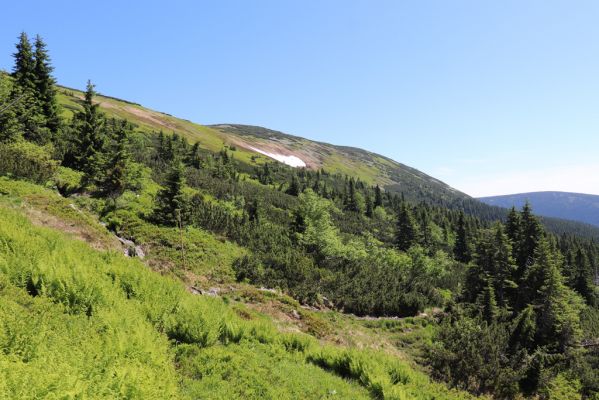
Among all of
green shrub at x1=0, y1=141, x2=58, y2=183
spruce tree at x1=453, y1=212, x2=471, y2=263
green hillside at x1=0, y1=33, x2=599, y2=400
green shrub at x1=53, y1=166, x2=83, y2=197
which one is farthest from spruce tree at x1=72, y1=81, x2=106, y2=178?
spruce tree at x1=453, y1=212, x2=471, y2=263

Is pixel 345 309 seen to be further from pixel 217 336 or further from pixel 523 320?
pixel 217 336

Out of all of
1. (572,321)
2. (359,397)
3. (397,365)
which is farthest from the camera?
(572,321)

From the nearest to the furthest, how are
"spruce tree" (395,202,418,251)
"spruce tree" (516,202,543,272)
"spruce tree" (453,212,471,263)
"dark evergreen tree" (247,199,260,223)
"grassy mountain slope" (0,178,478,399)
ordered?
1. "grassy mountain slope" (0,178,478,399)
2. "spruce tree" (516,202,543,272)
3. "dark evergreen tree" (247,199,260,223)
4. "spruce tree" (395,202,418,251)
5. "spruce tree" (453,212,471,263)

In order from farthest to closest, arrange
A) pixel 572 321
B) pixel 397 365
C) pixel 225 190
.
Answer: pixel 225 190 → pixel 572 321 → pixel 397 365

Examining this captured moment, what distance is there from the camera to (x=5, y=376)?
4168 millimetres

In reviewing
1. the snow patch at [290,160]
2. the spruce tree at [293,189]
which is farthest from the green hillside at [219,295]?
the snow patch at [290,160]

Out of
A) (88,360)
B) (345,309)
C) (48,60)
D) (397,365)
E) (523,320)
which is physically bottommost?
Answer: (345,309)

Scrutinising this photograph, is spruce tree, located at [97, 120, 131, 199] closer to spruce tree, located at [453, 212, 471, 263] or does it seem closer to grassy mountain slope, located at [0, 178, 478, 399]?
grassy mountain slope, located at [0, 178, 478, 399]

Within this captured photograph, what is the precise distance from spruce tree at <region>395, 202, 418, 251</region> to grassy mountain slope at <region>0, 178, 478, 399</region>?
172 ft

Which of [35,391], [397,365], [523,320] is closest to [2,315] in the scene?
[35,391]

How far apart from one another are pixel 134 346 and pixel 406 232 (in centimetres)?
6062

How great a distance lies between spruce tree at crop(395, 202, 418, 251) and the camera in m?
62.3

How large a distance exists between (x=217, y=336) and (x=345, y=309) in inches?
845

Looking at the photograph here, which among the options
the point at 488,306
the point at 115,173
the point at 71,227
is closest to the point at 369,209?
the point at 488,306
